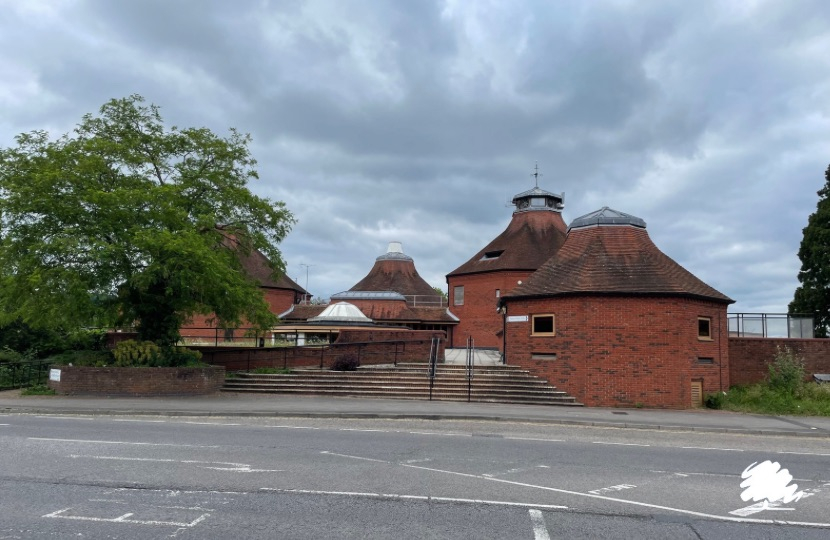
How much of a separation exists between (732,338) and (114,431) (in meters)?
20.9

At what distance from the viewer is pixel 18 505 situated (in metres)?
6.64

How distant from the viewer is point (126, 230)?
18828mm

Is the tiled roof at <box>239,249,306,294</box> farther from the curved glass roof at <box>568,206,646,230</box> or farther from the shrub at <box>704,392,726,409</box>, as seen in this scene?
the shrub at <box>704,392,726,409</box>

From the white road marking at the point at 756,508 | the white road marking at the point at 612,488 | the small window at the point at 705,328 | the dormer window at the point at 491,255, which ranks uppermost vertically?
the dormer window at the point at 491,255

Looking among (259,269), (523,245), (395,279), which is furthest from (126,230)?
(395,279)

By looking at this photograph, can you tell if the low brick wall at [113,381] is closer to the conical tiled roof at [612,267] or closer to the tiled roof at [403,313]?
the conical tiled roof at [612,267]

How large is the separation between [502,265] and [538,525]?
3753 cm

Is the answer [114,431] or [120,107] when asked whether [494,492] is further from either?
[120,107]

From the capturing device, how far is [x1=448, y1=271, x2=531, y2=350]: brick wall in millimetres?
42844

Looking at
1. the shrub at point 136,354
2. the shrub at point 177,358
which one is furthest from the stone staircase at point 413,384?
A: the shrub at point 136,354

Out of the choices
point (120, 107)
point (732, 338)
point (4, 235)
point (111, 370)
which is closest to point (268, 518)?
point (111, 370)

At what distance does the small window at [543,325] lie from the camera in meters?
21.2

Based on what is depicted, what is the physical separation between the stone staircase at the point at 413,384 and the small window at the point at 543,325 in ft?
4.76

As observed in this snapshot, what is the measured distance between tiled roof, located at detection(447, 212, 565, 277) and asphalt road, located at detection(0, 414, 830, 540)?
30562mm
